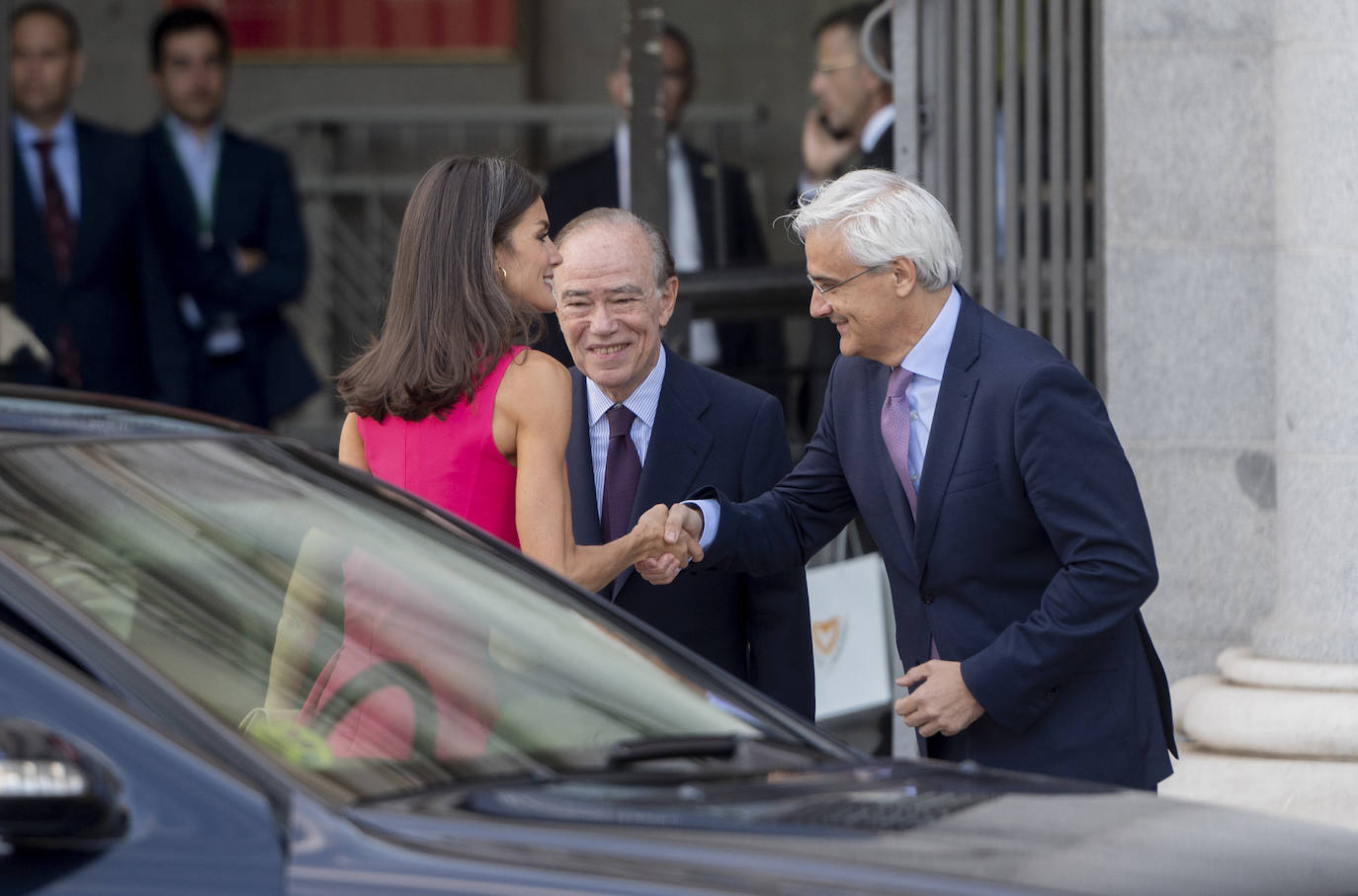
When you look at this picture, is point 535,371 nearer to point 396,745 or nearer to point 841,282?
point 841,282

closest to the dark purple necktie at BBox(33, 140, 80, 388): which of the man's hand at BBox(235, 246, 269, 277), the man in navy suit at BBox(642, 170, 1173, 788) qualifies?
the man's hand at BBox(235, 246, 269, 277)

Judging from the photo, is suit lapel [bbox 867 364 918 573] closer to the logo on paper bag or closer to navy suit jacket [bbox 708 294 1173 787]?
navy suit jacket [bbox 708 294 1173 787]

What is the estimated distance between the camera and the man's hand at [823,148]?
301 inches

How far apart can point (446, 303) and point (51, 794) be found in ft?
5.55

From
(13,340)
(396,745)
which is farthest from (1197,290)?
(13,340)

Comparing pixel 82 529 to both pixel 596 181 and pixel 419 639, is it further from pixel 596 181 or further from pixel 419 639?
pixel 596 181

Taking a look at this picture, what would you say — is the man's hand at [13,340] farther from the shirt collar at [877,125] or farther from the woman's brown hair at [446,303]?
the woman's brown hair at [446,303]

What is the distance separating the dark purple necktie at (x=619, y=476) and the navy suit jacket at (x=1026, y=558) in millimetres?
506

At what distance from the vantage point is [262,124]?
1164cm

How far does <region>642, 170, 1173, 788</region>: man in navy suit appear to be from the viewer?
140 inches

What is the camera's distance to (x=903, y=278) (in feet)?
12.3

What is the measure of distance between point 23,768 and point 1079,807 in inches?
49.0

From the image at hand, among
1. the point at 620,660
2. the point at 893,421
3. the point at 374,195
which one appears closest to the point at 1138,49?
the point at 893,421

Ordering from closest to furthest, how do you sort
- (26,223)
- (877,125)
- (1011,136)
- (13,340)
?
(1011,136)
(877,125)
(13,340)
(26,223)
